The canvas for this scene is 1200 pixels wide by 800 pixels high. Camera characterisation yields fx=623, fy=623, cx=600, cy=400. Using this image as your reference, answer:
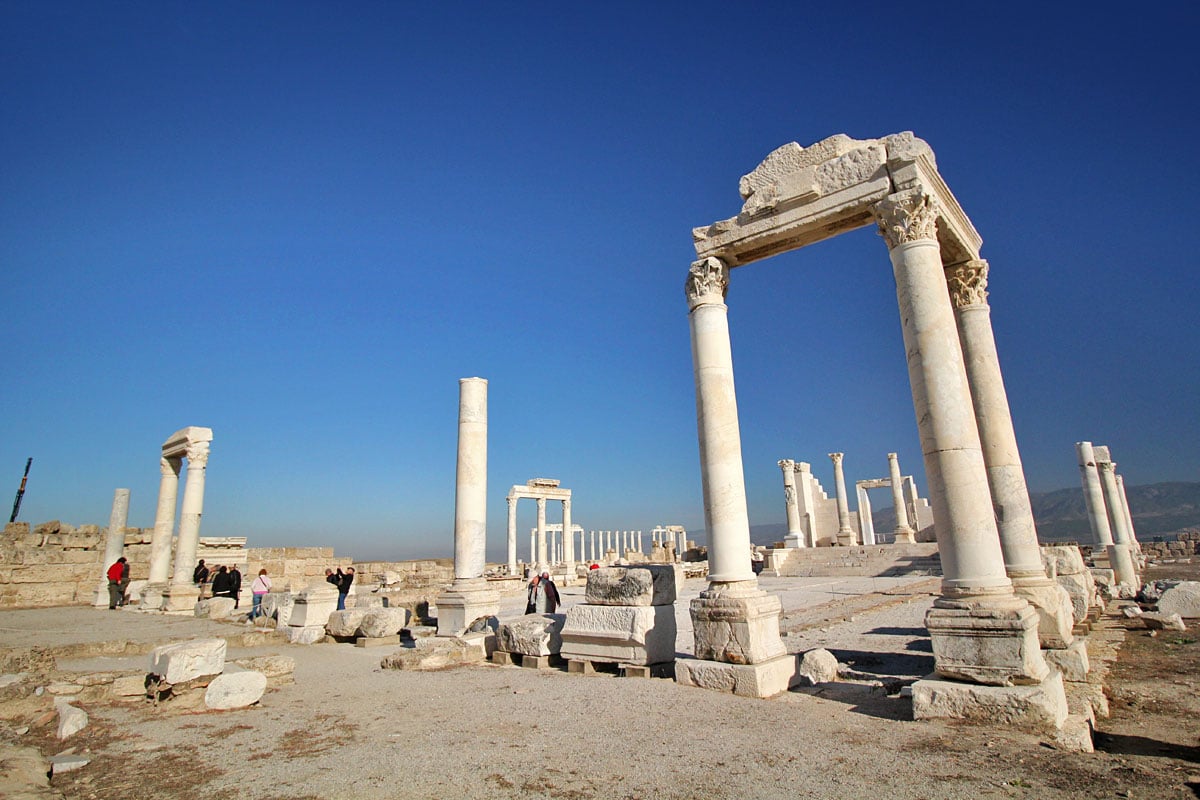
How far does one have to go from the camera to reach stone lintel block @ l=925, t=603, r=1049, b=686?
17.8 ft

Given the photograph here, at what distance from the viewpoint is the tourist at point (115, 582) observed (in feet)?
62.2

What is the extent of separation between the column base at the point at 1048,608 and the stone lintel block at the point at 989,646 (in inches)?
57.2

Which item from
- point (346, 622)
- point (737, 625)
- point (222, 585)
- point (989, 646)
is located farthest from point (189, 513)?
point (989, 646)

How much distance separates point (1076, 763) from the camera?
13.9 ft

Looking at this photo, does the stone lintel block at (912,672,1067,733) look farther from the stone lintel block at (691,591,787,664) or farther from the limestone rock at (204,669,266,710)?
the limestone rock at (204,669,266,710)

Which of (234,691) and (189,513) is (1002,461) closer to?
(234,691)

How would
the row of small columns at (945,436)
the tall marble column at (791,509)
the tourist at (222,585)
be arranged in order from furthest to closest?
1. the tall marble column at (791,509)
2. the tourist at (222,585)
3. the row of small columns at (945,436)

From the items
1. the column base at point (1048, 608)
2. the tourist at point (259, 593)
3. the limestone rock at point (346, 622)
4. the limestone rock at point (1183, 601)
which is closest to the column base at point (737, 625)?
the column base at point (1048, 608)

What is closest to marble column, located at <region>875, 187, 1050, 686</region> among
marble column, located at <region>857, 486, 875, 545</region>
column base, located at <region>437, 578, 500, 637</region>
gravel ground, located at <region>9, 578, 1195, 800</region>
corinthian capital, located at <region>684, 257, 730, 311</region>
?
gravel ground, located at <region>9, 578, 1195, 800</region>

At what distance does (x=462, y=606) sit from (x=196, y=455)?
41.7ft

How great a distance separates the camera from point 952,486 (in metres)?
6.45

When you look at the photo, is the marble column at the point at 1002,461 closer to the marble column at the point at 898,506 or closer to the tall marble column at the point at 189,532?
the tall marble column at the point at 189,532

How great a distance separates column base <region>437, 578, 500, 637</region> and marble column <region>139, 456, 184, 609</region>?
1245 centimetres

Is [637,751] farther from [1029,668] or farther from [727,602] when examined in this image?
[1029,668]
